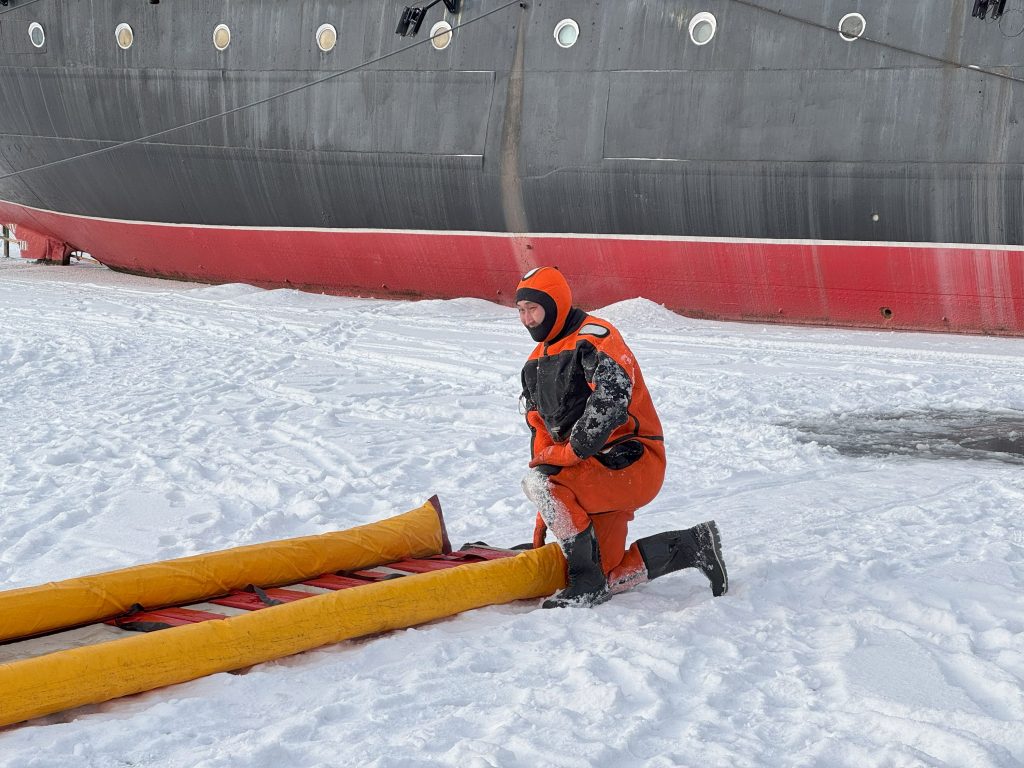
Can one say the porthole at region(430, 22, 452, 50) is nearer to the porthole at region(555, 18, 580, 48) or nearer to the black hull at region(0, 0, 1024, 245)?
the black hull at region(0, 0, 1024, 245)

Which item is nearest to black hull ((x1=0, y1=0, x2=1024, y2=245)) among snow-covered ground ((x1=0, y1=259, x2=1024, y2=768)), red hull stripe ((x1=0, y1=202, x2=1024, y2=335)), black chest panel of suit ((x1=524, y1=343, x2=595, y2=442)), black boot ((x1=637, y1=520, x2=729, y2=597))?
red hull stripe ((x1=0, y1=202, x2=1024, y2=335))

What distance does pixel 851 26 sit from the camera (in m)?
9.29

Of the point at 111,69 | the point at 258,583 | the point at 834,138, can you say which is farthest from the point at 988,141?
the point at 111,69

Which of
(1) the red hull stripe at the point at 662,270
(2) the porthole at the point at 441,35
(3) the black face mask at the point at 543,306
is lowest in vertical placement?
(1) the red hull stripe at the point at 662,270

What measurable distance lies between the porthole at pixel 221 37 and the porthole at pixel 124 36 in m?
1.27

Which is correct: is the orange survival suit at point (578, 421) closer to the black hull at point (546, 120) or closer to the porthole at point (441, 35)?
the black hull at point (546, 120)

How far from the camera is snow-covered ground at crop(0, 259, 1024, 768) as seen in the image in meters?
2.57

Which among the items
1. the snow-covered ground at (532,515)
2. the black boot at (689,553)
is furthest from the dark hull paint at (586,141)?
the black boot at (689,553)

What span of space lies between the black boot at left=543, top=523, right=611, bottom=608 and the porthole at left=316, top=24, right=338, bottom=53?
30.3 feet

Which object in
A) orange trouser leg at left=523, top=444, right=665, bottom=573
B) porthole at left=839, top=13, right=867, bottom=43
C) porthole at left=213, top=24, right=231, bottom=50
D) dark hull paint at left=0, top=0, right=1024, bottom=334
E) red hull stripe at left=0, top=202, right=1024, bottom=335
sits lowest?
orange trouser leg at left=523, top=444, right=665, bottom=573

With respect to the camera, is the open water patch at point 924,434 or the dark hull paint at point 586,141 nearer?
the open water patch at point 924,434

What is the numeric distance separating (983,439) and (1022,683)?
3268 mm

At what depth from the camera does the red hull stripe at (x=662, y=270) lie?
9297 millimetres

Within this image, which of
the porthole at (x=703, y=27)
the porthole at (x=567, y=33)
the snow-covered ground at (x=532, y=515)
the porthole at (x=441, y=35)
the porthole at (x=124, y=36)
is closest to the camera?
the snow-covered ground at (x=532, y=515)
